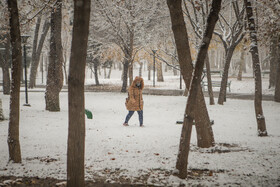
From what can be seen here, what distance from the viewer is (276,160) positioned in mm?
5172

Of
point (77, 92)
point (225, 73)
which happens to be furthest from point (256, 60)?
point (225, 73)

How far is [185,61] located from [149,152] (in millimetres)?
2121

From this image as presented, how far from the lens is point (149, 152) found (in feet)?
19.6

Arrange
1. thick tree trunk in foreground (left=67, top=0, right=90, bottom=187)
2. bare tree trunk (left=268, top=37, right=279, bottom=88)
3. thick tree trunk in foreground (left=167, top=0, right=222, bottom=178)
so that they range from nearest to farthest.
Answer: thick tree trunk in foreground (left=67, top=0, right=90, bottom=187)
thick tree trunk in foreground (left=167, top=0, right=222, bottom=178)
bare tree trunk (left=268, top=37, right=279, bottom=88)

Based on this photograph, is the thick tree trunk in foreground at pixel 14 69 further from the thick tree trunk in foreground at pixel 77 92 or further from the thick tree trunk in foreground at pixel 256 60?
the thick tree trunk in foreground at pixel 256 60

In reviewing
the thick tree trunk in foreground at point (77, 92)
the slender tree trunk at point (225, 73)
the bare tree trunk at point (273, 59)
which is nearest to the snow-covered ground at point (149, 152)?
the thick tree trunk in foreground at point (77, 92)

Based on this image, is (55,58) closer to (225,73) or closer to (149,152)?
(149,152)

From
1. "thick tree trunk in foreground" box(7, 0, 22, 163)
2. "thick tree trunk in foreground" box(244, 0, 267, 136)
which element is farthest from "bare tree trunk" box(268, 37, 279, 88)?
"thick tree trunk in foreground" box(7, 0, 22, 163)

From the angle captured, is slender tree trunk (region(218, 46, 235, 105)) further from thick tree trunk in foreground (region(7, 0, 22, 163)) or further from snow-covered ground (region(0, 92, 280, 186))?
thick tree trunk in foreground (region(7, 0, 22, 163))

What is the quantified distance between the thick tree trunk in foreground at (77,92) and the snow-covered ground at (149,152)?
3.30 ft

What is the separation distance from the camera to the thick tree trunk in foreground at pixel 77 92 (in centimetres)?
327

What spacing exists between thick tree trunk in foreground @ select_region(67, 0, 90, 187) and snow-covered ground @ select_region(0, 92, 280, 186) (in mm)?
1005

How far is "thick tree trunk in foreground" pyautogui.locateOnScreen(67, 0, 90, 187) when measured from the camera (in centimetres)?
327

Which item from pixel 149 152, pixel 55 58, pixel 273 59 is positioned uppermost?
pixel 273 59
